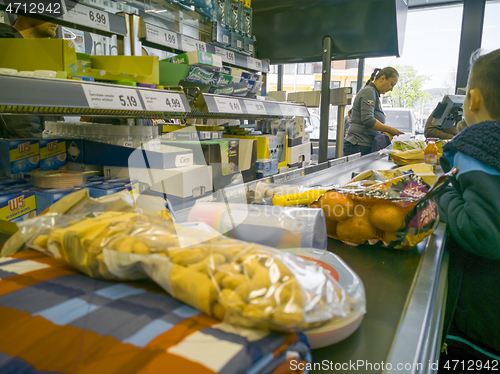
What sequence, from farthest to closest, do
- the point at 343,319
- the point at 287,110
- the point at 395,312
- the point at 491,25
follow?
the point at 491,25 < the point at 287,110 < the point at 395,312 < the point at 343,319

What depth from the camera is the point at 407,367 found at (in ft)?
1.41

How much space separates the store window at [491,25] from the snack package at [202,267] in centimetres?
700

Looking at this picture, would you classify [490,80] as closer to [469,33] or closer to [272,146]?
[272,146]

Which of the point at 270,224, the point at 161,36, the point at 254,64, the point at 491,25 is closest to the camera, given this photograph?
the point at 270,224

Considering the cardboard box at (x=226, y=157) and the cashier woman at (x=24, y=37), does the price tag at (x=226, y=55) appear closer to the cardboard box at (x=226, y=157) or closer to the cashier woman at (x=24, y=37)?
the cardboard box at (x=226, y=157)

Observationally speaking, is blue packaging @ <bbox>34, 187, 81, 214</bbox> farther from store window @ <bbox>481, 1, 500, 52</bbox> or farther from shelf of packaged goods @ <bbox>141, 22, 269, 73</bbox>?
store window @ <bbox>481, 1, 500, 52</bbox>

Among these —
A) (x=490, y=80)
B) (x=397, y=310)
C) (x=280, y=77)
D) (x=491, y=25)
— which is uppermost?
(x=491, y=25)

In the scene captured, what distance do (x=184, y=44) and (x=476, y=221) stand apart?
5.50 ft

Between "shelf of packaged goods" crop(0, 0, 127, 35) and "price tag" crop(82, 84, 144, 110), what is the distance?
549 mm

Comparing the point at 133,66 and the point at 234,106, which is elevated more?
the point at 133,66

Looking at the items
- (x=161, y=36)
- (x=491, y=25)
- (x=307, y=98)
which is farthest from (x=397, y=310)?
(x=491, y=25)

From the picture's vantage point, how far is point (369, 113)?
380cm

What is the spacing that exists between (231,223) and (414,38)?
23.9 ft

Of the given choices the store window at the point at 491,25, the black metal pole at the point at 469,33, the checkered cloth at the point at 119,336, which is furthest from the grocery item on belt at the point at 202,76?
the store window at the point at 491,25
